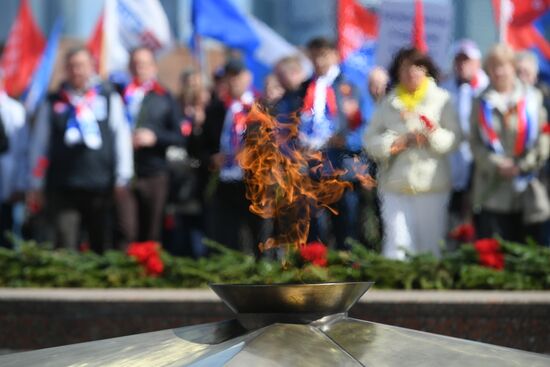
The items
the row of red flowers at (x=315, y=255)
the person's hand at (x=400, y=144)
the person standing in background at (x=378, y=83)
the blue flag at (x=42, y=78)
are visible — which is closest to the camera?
the row of red flowers at (x=315, y=255)

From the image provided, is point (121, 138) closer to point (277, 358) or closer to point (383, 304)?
point (383, 304)

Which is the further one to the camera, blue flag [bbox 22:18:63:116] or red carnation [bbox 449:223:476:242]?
blue flag [bbox 22:18:63:116]

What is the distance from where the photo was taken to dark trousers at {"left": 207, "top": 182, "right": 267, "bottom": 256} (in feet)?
30.6

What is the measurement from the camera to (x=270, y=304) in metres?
2.37

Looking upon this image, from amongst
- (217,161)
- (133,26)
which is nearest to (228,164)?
(217,161)

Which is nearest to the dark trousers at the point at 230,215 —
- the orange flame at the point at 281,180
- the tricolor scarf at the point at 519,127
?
the tricolor scarf at the point at 519,127

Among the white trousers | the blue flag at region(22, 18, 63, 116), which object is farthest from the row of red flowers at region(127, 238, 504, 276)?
the blue flag at region(22, 18, 63, 116)

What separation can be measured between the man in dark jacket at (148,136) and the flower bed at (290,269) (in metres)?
2.30

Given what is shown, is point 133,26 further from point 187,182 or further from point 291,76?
point 291,76

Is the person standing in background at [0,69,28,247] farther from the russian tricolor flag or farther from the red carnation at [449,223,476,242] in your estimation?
the red carnation at [449,223,476,242]

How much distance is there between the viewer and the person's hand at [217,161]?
9573 mm

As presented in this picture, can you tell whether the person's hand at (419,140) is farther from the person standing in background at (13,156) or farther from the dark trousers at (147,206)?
the person standing in background at (13,156)

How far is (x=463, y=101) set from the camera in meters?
9.15

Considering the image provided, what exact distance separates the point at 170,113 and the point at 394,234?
9.07 ft
